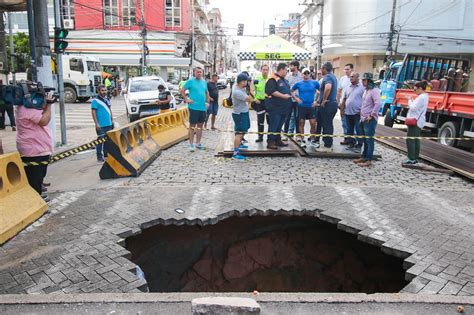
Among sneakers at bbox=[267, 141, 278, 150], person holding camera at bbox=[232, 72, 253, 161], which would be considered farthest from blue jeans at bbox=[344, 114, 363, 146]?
person holding camera at bbox=[232, 72, 253, 161]

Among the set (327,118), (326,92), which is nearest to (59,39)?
(326,92)

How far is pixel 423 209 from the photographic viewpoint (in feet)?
17.9

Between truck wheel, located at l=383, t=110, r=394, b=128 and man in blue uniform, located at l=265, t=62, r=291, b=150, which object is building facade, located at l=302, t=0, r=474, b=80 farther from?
man in blue uniform, located at l=265, t=62, r=291, b=150

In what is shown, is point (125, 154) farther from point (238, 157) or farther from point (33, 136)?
point (238, 157)

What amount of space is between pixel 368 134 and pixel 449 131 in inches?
179

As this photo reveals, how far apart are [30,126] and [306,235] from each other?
13.6 feet

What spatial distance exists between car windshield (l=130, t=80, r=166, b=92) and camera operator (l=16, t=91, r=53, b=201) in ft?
38.5

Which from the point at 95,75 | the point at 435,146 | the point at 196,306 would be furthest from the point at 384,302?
the point at 95,75

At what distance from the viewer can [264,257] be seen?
18.9 ft

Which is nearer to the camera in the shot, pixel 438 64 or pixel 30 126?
pixel 30 126

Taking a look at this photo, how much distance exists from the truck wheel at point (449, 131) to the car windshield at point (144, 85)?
447 inches

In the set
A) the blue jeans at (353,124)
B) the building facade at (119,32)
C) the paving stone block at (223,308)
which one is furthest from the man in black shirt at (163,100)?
the building facade at (119,32)

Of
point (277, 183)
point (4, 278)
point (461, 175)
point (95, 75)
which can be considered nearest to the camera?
point (4, 278)

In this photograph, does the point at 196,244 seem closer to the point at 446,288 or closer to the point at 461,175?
the point at 446,288
